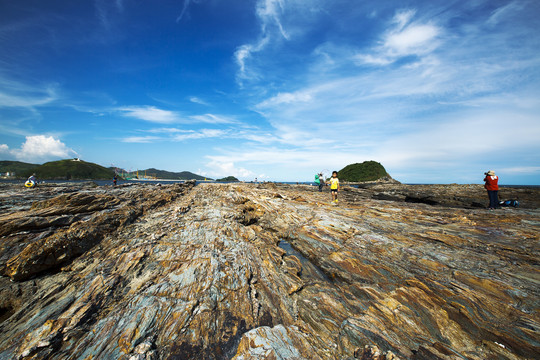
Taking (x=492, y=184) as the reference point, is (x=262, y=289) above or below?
below

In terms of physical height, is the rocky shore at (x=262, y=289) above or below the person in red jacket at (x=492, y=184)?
below

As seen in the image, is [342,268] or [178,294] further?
[342,268]

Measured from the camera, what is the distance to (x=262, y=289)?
998cm

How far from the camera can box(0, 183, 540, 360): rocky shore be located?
6.89 meters

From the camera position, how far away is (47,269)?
10320mm

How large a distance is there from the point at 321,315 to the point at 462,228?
45.9ft

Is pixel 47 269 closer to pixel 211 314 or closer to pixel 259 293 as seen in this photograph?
pixel 211 314

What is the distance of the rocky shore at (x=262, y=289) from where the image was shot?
6895mm

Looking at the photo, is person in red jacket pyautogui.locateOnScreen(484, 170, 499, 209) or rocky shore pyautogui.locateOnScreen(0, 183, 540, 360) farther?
person in red jacket pyautogui.locateOnScreen(484, 170, 499, 209)

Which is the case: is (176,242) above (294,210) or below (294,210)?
below

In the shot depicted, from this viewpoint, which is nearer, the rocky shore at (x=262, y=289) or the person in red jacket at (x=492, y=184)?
the rocky shore at (x=262, y=289)

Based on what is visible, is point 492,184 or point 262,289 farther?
point 492,184

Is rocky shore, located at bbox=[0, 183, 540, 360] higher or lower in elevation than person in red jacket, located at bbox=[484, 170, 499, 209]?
lower

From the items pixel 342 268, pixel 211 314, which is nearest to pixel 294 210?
pixel 342 268
